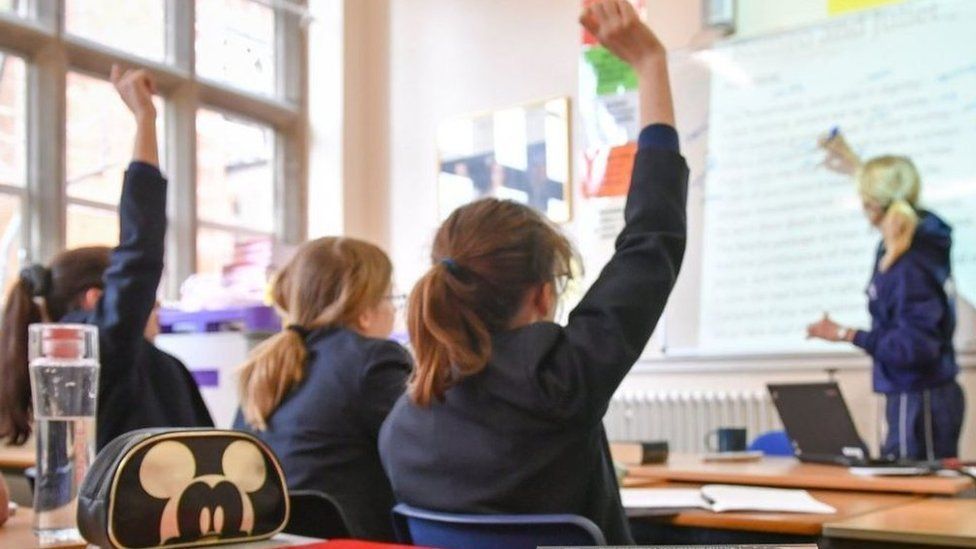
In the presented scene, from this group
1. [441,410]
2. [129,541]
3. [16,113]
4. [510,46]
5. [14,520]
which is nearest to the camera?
[129,541]

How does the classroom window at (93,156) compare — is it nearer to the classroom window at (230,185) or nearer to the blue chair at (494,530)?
the classroom window at (230,185)

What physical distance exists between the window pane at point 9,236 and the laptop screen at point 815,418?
3.11m

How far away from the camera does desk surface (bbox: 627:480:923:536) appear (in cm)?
153

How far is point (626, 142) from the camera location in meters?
4.73

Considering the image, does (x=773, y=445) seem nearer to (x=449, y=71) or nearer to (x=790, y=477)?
(x=790, y=477)

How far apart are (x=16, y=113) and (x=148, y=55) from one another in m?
0.78

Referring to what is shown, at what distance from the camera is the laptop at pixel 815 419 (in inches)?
102

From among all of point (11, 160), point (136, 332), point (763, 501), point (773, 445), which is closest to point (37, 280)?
point (136, 332)

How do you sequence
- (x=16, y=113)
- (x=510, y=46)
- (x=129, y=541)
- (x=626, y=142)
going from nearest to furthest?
(x=129, y=541) → (x=16, y=113) → (x=626, y=142) → (x=510, y=46)

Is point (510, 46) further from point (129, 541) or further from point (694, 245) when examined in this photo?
point (129, 541)

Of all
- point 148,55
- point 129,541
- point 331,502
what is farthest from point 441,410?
point 148,55

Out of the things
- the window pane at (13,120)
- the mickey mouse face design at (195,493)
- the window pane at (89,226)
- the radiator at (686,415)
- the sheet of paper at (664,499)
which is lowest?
the radiator at (686,415)

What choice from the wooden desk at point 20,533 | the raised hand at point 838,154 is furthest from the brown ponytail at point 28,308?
the raised hand at point 838,154

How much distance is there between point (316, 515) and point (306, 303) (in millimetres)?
554
